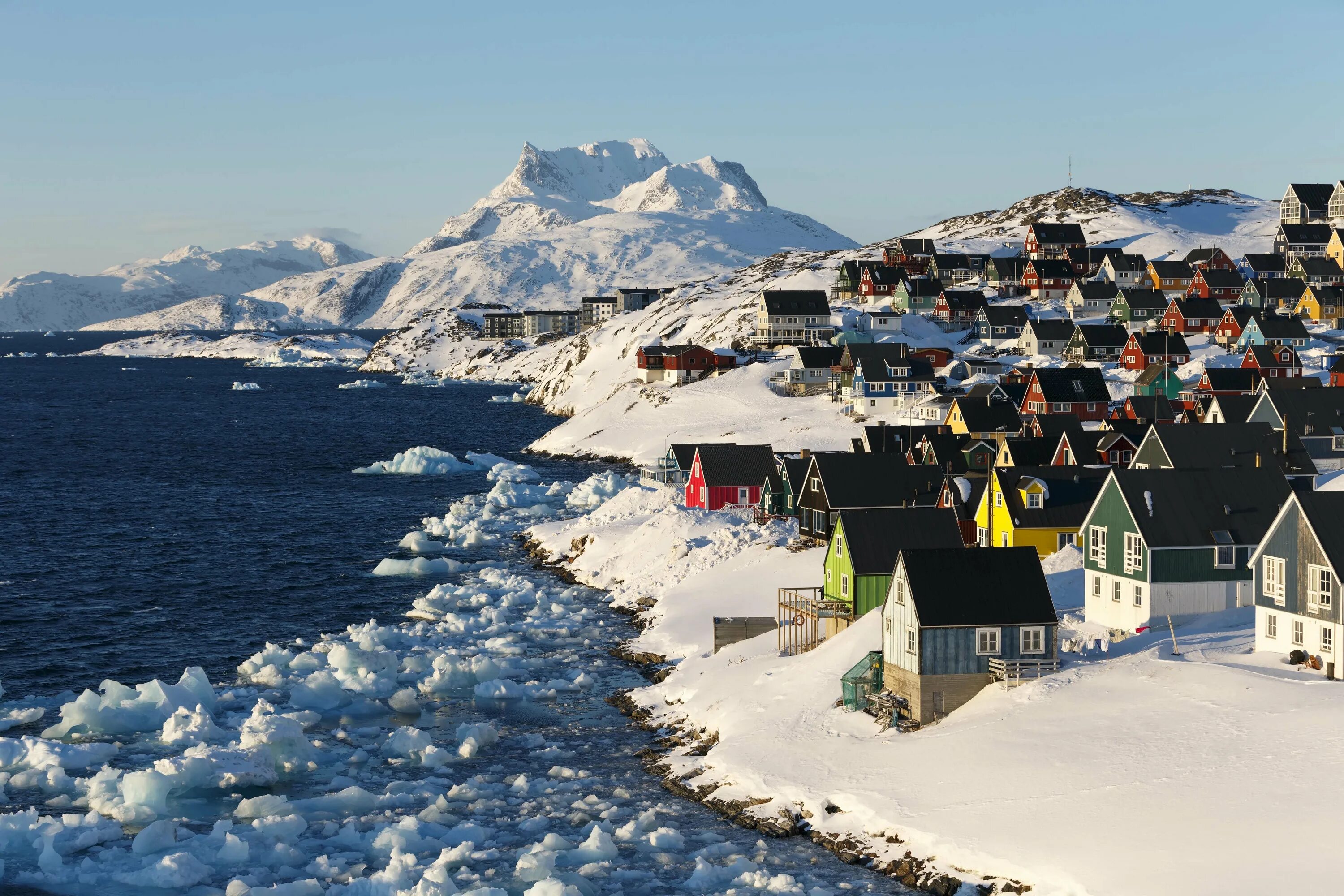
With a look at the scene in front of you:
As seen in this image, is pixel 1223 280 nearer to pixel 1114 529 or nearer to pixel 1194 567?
pixel 1114 529

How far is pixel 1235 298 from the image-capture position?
159 metres

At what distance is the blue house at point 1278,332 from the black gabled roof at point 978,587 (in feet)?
309

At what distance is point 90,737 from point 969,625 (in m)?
30.0

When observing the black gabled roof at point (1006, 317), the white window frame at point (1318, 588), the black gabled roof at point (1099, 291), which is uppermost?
the black gabled roof at point (1099, 291)

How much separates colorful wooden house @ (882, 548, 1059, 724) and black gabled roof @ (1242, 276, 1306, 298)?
12314cm

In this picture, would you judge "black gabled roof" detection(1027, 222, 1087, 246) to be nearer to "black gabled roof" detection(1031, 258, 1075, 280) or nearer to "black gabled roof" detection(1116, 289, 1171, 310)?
"black gabled roof" detection(1031, 258, 1075, 280)

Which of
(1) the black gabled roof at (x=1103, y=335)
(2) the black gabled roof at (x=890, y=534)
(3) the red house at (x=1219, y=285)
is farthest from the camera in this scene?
(3) the red house at (x=1219, y=285)

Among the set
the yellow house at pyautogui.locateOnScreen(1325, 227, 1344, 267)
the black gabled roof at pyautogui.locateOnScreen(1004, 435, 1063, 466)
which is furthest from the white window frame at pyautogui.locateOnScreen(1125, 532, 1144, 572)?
the yellow house at pyautogui.locateOnScreen(1325, 227, 1344, 267)

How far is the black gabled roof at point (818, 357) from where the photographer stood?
141m

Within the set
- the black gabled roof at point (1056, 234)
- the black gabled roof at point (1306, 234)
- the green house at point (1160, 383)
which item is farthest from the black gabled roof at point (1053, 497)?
the black gabled roof at point (1056, 234)

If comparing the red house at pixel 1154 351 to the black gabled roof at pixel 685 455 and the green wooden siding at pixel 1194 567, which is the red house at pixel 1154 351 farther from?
the green wooden siding at pixel 1194 567

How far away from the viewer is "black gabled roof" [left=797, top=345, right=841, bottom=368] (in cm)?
14088

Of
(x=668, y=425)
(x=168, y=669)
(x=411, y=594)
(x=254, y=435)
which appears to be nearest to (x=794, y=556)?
(x=411, y=594)

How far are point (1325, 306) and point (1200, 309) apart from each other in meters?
13.7
